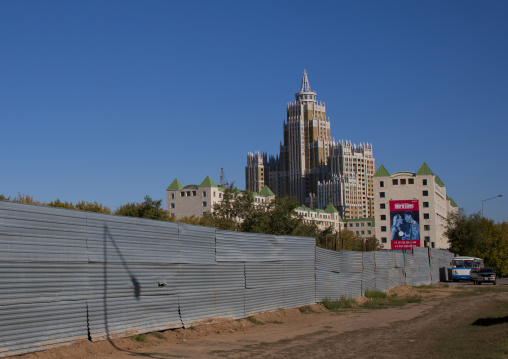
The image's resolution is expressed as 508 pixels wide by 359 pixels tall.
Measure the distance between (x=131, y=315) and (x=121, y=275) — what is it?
951 mm

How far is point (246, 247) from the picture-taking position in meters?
18.9

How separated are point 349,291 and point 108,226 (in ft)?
52.8

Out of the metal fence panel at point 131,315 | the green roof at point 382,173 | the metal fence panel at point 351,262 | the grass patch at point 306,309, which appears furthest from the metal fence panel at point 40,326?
the green roof at point 382,173

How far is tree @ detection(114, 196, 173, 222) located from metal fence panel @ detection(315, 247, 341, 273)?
135ft

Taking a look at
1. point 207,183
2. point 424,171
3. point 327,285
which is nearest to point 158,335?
point 327,285

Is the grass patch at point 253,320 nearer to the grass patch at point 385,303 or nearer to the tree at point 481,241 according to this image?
the grass patch at point 385,303

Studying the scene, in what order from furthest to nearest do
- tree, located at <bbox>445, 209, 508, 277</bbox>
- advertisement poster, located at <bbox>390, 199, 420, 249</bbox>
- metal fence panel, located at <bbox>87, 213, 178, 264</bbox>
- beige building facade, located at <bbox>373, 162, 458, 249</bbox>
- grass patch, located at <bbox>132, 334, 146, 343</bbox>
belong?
beige building facade, located at <bbox>373, 162, 458, 249</bbox>, advertisement poster, located at <bbox>390, 199, 420, 249</bbox>, tree, located at <bbox>445, 209, 508, 277</bbox>, grass patch, located at <bbox>132, 334, 146, 343</bbox>, metal fence panel, located at <bbox>87, 213, 178, 264</bbox>

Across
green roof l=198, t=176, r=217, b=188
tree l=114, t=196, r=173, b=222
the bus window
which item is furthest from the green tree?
green roof l=198, t=176, r=217, b=188

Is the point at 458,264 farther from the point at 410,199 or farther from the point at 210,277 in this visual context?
the point at 410,199

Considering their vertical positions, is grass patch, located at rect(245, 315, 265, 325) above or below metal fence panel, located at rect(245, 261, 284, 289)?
below

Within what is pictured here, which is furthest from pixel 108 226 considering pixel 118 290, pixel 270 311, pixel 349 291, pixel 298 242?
pixel 349 291

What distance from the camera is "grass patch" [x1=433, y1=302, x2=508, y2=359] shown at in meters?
13.0

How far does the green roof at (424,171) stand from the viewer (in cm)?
13575

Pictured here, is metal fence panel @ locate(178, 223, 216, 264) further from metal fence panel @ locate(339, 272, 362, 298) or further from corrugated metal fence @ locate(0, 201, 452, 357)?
metal fence panel @ locate(339, 272, 362, 298)
